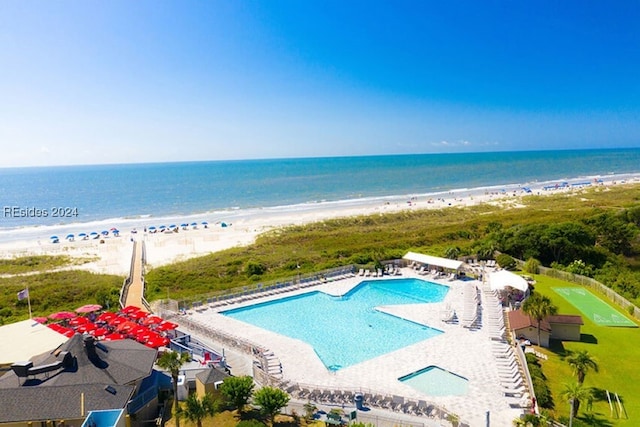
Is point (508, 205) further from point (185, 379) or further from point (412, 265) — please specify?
point (185, 379)


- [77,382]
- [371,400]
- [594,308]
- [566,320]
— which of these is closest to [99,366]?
[77,382]

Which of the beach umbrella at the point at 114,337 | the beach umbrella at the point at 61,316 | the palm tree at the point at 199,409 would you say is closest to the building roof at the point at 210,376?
the palm tree at the point at 199,409

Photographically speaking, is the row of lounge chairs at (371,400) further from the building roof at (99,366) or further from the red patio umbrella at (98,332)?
the red patio umbrella at (98,332)

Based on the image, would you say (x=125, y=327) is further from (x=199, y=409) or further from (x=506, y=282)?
(x=506, y=282)

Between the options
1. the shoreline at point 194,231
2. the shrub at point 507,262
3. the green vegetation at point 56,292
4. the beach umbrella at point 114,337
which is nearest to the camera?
the beach umbrella at point 114,337

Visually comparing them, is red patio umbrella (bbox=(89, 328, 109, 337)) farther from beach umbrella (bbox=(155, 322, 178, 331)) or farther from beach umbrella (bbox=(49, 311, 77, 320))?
beach umbrella (bbox=(49, 311, 77, 320))

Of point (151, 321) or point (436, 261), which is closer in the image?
point (151, 321)

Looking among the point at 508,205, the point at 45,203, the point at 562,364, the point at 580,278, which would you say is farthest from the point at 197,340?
the point at 45,203
